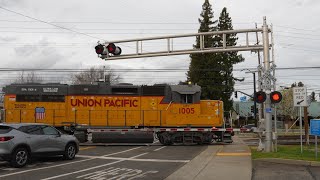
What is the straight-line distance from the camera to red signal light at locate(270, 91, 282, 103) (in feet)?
61.6

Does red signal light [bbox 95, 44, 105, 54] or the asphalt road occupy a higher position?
red signal light [bbox 95, 44, 105, 54]

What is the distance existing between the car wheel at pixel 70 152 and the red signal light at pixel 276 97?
9327 mm

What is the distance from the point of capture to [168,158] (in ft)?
60.2

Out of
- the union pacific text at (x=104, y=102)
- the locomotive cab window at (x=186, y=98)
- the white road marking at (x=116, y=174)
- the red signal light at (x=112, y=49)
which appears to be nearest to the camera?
the white road marking at (x=116, y=174)

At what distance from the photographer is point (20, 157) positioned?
14789 mm

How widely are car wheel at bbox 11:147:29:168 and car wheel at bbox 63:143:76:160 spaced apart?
2255mm

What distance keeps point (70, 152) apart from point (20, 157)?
298cm

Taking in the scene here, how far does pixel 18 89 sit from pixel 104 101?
569 cm

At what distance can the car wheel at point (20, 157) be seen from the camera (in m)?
14.5

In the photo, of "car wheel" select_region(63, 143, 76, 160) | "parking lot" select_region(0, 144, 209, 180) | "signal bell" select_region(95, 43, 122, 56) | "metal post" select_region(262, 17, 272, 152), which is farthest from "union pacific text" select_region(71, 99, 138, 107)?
"metal post" select_region(262, 17, 272, 152)

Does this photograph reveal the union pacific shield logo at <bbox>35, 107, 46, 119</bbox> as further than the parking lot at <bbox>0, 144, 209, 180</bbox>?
Yes

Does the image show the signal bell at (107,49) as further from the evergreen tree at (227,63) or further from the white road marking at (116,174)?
the evergreen tree at (227,63)

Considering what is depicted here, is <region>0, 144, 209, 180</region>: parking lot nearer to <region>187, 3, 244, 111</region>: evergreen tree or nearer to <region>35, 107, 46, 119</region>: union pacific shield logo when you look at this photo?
<region>35, 107, 46, 119</region>: union pacific shield logo

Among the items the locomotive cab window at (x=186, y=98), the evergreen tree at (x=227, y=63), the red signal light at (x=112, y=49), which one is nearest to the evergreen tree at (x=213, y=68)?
the evergreen tree at (x=227, y=63)
